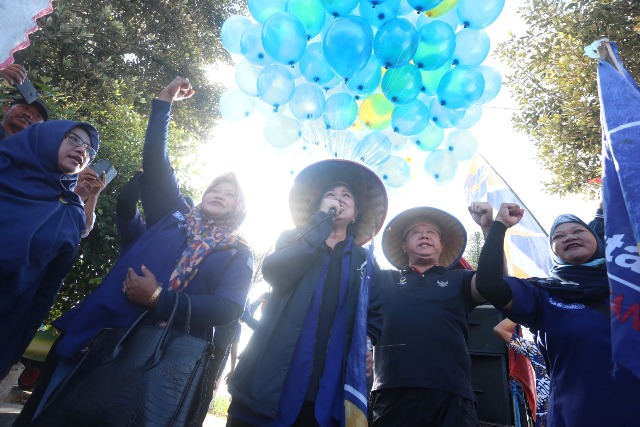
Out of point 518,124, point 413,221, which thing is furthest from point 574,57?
point 413,221

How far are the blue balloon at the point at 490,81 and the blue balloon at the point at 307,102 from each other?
1.51m

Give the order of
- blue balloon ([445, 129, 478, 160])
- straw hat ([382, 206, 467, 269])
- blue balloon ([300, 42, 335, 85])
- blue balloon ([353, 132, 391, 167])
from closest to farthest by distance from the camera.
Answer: straw hat ([382, 206, 467, 269]) → blue balloon ([300, 42, 335, 85]) → blue balloon ([353, 132, 391, 167]) → blue balloon ([445, 129, 478, 160])

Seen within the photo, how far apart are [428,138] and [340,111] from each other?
0.97m

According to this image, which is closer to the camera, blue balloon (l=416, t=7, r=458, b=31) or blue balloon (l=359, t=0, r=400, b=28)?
blue balloon (l=359, t=0, r=400, b=28)

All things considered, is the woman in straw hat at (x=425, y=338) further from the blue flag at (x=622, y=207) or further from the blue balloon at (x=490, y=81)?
the blue balloon at (x=490, y=81)

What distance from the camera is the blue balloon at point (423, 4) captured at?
3.11 m

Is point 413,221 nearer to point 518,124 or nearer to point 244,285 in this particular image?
point 244,285

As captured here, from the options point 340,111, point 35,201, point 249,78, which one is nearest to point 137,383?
point 35,201

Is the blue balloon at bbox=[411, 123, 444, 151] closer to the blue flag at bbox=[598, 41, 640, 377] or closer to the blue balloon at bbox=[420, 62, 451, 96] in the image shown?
the blue balloon at bbox=[420, 62, 451, 96]

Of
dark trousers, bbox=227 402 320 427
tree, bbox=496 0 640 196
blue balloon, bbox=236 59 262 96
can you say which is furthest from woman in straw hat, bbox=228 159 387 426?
tree, bbox=496 0 640 196

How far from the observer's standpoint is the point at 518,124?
21.1 ft

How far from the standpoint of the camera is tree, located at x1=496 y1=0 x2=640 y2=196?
504cm

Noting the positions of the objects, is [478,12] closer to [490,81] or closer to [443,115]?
[490,81]

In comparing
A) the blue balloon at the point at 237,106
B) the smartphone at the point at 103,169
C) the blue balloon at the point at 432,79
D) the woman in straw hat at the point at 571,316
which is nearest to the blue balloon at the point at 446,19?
the blue balloon at the point at 432,79
